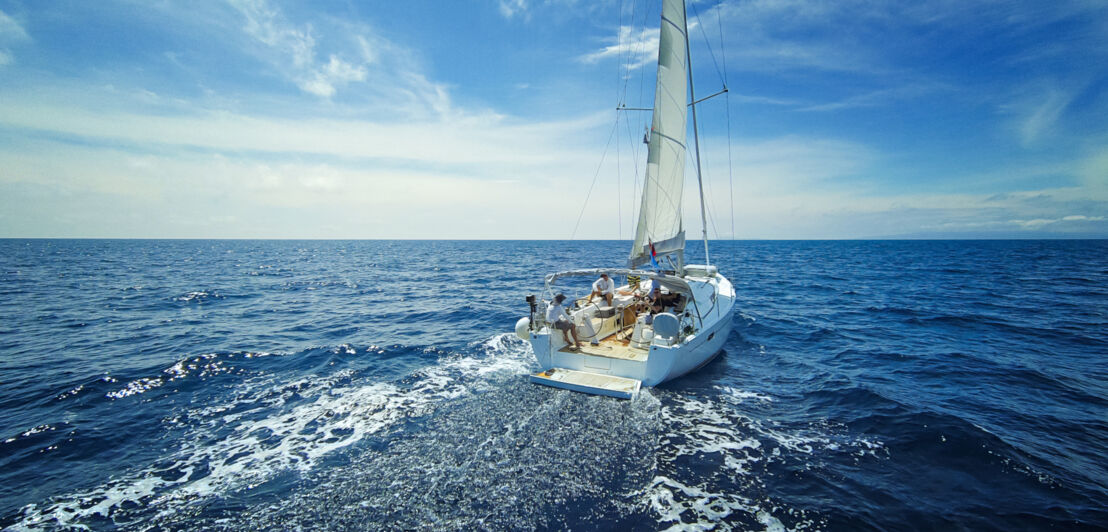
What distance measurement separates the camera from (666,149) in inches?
513

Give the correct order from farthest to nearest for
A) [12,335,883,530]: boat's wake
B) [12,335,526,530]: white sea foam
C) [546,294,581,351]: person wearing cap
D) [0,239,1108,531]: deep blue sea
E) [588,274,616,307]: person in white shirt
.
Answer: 1. [588,274,616,307]: person in white shirt
2. [546,294,581,351]: person wearing cap
3. [12,335,526,530]: white sea foam
4. [0,239,1108,531]: deep blue sea
5. [12,335,883,530]: boat's wake

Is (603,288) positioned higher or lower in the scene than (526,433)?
higher

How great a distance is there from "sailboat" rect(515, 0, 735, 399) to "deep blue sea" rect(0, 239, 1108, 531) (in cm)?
63

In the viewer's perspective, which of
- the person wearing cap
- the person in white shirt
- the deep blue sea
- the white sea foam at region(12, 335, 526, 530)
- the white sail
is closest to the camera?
the deep blue sea

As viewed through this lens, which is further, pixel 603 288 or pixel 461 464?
pixel 603 288

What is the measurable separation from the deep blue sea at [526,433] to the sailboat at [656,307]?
63 cm

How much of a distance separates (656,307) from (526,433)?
551cm

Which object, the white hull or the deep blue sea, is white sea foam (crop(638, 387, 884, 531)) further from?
the white hull

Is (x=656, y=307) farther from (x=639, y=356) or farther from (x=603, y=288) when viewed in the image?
(x=639, y=356)

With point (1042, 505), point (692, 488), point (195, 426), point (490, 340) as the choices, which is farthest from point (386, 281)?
point (1042, 505)

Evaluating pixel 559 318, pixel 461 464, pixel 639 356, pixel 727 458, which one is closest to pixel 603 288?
pixel 559 318

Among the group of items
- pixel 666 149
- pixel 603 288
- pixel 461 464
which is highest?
pixel 666 149

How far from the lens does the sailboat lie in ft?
27.5

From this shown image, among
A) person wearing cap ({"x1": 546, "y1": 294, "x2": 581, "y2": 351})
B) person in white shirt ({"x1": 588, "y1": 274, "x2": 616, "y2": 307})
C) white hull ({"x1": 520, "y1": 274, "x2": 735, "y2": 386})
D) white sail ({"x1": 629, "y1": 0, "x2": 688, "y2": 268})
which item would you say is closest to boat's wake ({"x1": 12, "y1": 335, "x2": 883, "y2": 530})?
white hull ({"x1": 520, "y1": 274, "x2": 735, "y2": 386})
